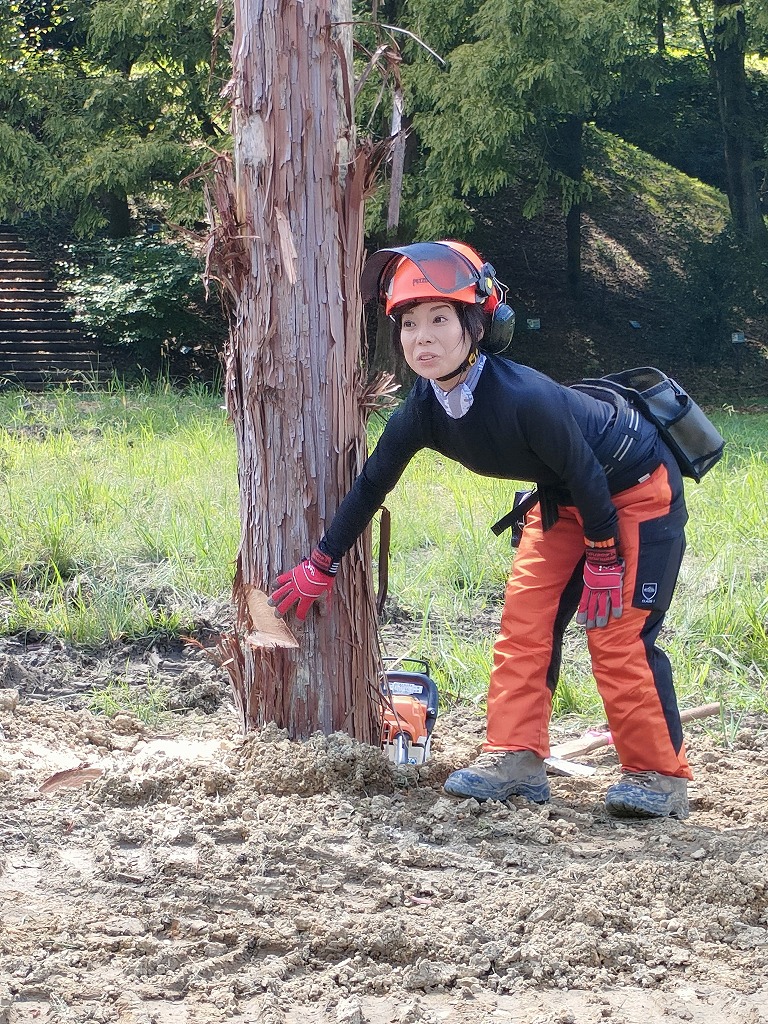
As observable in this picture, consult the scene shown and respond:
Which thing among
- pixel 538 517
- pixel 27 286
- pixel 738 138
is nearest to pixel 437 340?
pixel 538 517

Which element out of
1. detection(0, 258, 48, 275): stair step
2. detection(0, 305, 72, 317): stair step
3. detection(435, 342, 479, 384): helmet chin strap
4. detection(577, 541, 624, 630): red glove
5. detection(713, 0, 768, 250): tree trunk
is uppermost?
detection(713, 0, 768, 250): tree trunk

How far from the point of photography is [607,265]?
1952 centimetres

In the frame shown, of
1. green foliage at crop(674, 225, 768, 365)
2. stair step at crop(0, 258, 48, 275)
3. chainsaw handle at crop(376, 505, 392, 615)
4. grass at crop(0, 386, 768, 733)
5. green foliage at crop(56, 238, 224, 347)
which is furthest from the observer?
green foliage at crop(674, 225, 768, 365)

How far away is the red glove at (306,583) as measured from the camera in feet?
10.1

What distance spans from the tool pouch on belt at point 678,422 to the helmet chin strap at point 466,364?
551mm

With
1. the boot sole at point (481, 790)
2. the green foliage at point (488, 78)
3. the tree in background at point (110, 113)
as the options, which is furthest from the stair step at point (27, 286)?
the boot sole at point (481, 790)

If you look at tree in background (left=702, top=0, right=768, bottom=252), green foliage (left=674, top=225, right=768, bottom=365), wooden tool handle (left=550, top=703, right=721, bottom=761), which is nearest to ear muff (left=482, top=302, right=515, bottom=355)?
wooden tool handle (left=550, top=703, right=721, bottom=761)

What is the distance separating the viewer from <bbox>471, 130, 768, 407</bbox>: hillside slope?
16844 mm

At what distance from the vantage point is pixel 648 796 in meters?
3.09

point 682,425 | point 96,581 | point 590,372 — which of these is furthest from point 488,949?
point 590,372

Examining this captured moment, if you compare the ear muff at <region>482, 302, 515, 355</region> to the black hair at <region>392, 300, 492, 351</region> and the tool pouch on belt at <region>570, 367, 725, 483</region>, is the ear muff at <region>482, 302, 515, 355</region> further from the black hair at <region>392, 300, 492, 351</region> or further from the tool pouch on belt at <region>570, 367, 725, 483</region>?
the tool pouch on belt at <region>570, 367, 725, 483</region>

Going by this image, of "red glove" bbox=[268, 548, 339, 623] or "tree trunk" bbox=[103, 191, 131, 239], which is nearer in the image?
"red glove" bbox=[268, 548, 339, 623]

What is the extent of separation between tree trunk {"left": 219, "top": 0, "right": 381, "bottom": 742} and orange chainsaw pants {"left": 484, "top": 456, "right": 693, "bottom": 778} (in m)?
0.43

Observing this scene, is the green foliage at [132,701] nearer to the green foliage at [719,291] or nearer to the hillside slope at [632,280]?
the hillside slope at [632,280]
